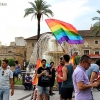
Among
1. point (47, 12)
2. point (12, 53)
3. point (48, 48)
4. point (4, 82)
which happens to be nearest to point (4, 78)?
point (4, 82)

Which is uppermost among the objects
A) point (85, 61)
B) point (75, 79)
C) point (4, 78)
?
point (85, 61)

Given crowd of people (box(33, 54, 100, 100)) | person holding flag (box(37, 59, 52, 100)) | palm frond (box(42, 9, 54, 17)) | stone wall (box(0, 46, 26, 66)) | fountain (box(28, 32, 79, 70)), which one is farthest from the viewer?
stone wall (box(0, 46, 26, 66))

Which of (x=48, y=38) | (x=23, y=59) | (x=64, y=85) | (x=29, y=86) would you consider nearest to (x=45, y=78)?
(x=64, y=85)

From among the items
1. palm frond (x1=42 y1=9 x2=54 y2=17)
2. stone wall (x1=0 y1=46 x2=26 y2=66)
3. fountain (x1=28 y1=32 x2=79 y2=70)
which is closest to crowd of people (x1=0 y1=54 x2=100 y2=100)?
fountain (x1=28 y1=32 x2=79 y2=70)

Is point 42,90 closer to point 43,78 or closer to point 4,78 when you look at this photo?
point 43,78

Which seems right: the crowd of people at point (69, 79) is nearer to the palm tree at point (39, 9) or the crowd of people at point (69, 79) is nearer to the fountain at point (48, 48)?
the fountain at point (48, 48)

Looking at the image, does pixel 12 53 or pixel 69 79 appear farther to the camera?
pixel 12 53

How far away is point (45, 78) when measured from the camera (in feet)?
34.0

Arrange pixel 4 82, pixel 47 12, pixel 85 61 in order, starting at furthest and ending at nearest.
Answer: pixel 47 12 < pixel 4 82 < pixel 85 61

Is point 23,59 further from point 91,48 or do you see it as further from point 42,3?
point 42,3

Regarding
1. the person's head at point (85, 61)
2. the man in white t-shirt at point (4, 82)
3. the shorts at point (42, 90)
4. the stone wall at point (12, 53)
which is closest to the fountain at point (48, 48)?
the shorts at point (42, 90)

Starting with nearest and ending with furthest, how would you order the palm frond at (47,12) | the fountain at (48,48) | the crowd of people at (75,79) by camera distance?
the crowd of people at (75,79) → the fountain at (48,48) → the palm frond at (47,12)

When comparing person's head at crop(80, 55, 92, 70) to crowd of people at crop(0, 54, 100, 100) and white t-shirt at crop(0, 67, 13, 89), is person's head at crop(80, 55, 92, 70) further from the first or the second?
white t-shirt at crop(0, 67, 13, 89)

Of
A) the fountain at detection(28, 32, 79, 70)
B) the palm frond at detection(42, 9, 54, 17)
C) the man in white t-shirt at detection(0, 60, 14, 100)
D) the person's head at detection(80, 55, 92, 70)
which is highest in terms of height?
the palm frond at detection(42, 9, 54, 17)
